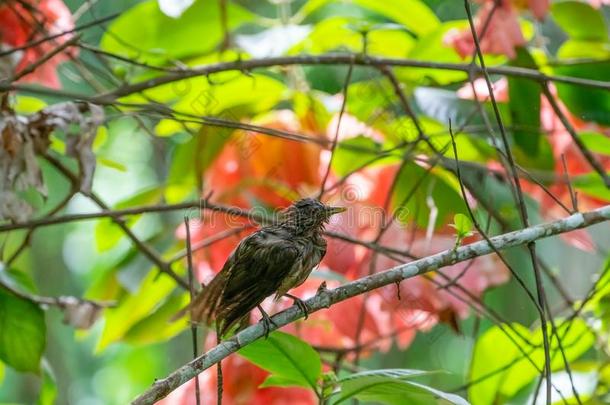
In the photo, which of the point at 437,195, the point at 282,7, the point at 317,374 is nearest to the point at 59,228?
the point at 282,7

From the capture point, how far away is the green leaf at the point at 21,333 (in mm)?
1749

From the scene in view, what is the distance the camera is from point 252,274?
1.47m

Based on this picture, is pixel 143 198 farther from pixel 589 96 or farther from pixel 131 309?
pixel 589 96

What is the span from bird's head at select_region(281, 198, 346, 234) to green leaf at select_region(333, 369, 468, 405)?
1.08ft

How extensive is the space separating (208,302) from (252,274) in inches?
4.4

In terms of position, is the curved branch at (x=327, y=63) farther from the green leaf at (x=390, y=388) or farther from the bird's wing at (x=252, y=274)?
the green leaf at (x=390, y=388)

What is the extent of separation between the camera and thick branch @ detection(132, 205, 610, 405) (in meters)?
1.24

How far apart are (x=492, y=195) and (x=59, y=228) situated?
4.07 meters

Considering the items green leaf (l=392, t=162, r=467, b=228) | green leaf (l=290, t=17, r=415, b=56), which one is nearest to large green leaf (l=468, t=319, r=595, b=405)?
green leaf (l=392, t=162, r=467, b=228)

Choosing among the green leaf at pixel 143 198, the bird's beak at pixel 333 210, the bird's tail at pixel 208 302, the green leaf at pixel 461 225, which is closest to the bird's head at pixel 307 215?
the bird's beak at pixel 333 210

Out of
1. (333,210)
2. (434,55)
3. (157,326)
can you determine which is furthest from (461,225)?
(157,326)

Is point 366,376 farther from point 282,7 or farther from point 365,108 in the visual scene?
point 282,7

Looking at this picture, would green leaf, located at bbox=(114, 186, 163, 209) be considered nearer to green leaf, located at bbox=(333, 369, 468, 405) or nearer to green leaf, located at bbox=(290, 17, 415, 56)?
green leaf, located at bbox=(290, 17, 415, 56)

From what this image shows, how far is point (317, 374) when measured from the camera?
141 centimetres
